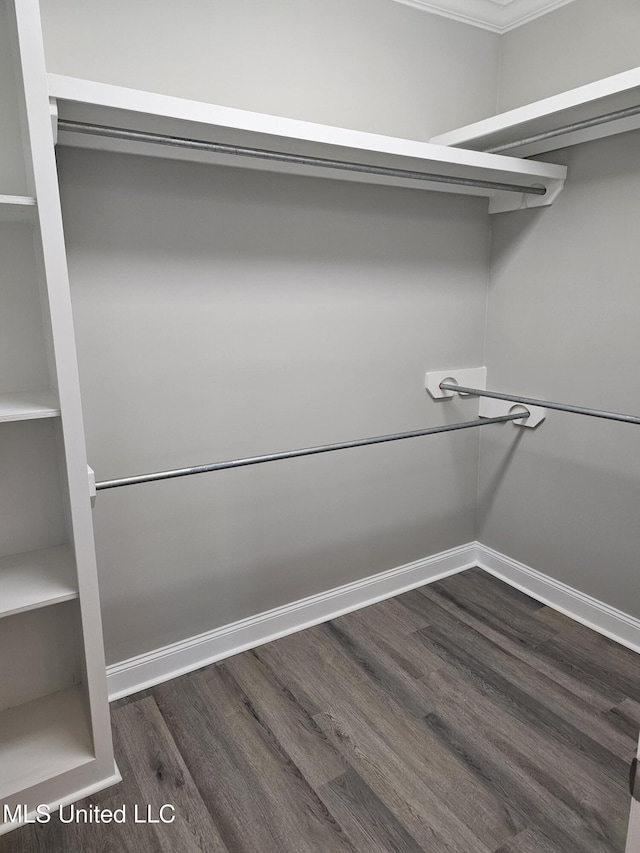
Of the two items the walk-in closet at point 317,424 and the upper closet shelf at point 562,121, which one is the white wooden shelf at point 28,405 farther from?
the upper closet shelf at point 562,121

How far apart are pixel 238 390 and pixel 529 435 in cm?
127

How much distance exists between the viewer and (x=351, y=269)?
6.97ft

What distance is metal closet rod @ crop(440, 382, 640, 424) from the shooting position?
1.77 meters

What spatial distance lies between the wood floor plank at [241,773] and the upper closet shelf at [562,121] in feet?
6.69

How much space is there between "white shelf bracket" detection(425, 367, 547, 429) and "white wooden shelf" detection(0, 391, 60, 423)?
148 cm

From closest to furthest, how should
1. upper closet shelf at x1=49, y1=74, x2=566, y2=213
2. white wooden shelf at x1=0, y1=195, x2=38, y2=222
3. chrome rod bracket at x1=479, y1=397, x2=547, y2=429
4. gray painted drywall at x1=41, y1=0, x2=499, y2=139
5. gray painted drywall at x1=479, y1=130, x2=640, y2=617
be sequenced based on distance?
white wooden shelf at x1=0, y1=195, x2=38, y2=222, upper closet shelf at x1=49, y1=74, x2=566, y2=213, gray painted drywall at x1=41, y1=0, x2=499, y2=139, gray painted drywall at x1=479, y1=130, x2=640, y2=617, chrome rod bracket at x1=479, y1=397, x2=547, y2=429

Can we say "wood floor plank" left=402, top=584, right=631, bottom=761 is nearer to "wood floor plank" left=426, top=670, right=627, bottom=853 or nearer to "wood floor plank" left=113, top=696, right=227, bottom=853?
"wood floor plank" left=426, top=670, right=627, bottom=853

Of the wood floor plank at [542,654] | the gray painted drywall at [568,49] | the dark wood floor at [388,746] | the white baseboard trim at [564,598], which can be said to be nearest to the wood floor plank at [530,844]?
the dark wood floor at [388,746]

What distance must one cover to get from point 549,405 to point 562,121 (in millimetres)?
916

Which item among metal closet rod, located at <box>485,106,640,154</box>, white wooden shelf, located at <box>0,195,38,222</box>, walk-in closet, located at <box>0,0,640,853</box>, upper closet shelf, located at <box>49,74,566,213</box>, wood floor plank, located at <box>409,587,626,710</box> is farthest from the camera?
wood floor plank, located at <box>409,587,626,710</box>

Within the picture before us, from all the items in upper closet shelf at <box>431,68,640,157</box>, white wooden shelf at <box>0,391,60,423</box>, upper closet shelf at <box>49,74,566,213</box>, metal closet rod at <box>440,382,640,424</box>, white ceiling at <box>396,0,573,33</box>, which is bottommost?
metal closet rod at <box>440,382,640,424</box>

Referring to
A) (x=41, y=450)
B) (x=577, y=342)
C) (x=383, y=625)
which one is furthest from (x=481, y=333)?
(x=41, y=450)

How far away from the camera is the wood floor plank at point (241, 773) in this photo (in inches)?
56.0

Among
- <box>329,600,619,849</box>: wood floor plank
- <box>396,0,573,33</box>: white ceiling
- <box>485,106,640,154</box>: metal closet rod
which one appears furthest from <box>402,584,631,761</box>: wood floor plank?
<box>396,0,573,33</box>: white ceiling
